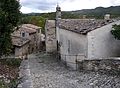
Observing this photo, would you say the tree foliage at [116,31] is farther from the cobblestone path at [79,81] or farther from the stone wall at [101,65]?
the cobblestone path at [79,81]

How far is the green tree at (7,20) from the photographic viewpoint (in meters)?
23.5

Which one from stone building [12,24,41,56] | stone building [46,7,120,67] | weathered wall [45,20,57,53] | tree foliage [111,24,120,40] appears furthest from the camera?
weathered wall [45,20,57,53]

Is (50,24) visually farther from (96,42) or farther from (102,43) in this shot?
(96,42)

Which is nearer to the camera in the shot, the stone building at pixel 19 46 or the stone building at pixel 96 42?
the stone building at pixel 96 42

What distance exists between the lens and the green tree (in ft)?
77.2

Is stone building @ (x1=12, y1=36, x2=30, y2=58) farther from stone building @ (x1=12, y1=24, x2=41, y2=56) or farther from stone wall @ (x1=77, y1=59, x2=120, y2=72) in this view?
stone wall @ (x1=77, y1=59, x2=120, y2=72)

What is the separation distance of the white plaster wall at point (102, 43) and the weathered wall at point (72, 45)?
568 mm

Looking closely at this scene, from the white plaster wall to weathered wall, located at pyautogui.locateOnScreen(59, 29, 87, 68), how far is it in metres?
0.57

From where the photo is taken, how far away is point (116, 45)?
25.4m

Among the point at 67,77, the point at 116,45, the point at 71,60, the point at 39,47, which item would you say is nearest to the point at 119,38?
the point at 116,45

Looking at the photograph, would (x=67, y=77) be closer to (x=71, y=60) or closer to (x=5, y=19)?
(x=71, y=60)

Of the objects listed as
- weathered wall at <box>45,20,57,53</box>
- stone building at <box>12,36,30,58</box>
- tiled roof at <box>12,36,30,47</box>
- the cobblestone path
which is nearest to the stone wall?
the cobblestone path

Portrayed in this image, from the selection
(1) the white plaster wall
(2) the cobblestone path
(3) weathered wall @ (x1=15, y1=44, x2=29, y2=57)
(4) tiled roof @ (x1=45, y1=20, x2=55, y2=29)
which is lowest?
(3) weathered wall @ (x1=15, y1=44, x2=29, y2=57)

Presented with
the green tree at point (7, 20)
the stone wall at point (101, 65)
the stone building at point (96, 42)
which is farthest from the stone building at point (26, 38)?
the stone wall at point (101, 65)
